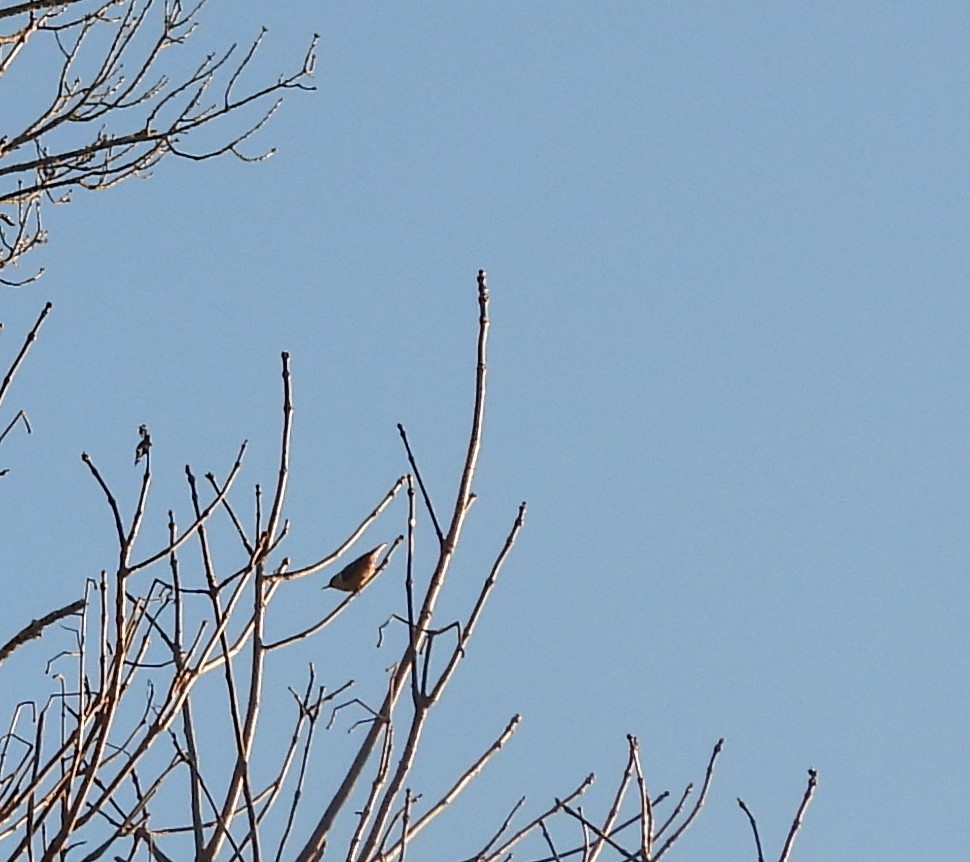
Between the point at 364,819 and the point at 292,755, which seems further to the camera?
the point at 292,755

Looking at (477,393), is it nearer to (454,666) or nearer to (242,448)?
(454,666)

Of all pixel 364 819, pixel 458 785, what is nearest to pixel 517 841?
pixel 458 785

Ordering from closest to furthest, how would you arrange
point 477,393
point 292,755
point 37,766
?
1. point 477,393
2. point 37,766
3. point 292,755

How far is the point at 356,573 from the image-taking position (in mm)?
3570

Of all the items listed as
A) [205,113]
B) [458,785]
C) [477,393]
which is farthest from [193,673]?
[205,113]

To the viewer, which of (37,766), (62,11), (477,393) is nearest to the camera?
(477,393)

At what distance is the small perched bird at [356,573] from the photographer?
3426 millimetres

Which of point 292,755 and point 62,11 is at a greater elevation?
point 62,11

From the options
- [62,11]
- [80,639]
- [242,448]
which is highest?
[62,11]

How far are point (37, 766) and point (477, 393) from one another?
0.84m

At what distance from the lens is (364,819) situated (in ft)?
7.77

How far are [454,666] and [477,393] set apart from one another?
1.28 ft

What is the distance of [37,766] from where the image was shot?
8.25 feet

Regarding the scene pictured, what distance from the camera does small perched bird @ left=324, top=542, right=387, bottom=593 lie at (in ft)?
11.2
